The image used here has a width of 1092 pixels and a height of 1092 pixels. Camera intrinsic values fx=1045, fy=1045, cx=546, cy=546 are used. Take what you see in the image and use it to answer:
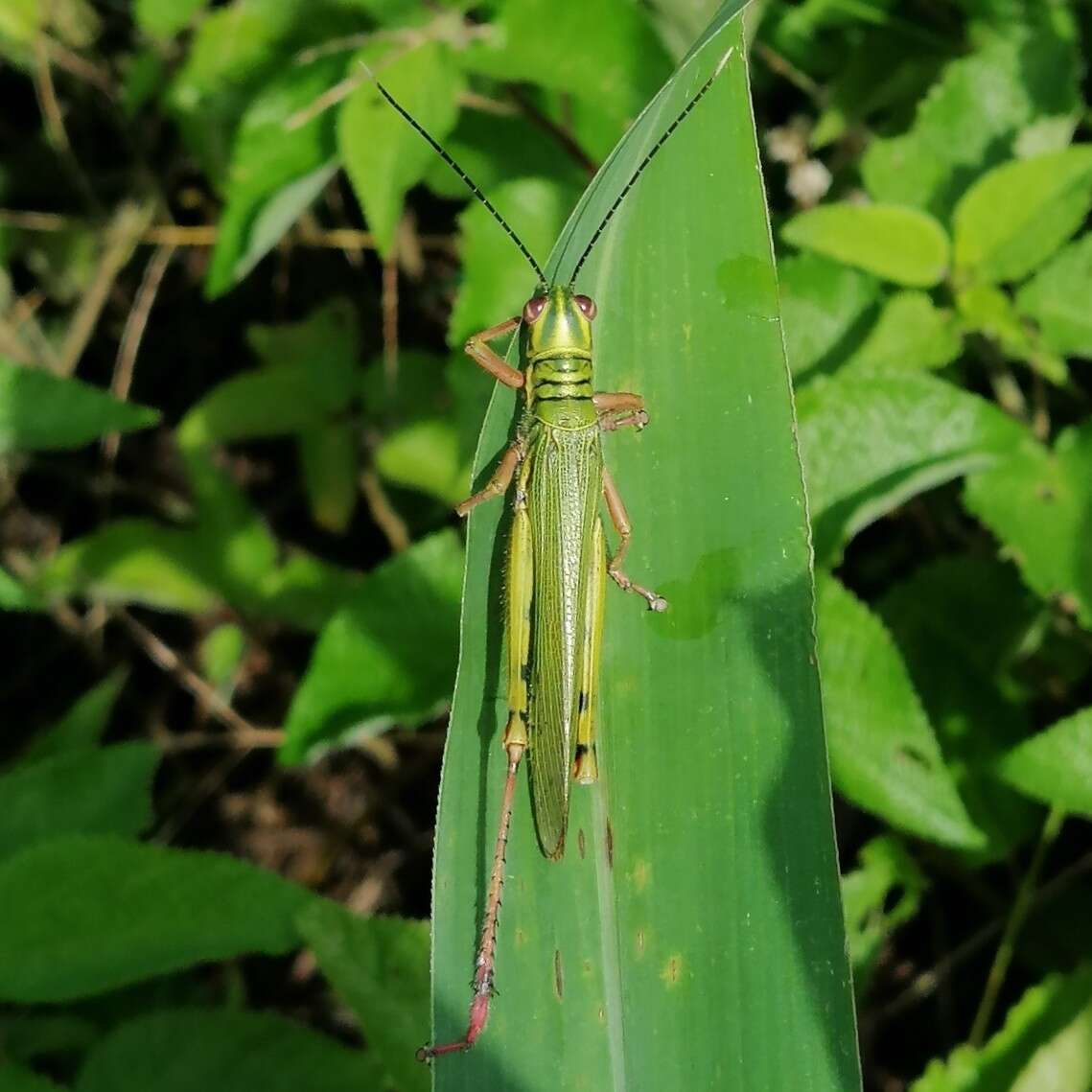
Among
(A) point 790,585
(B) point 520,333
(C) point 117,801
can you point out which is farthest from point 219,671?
(A) point 790,585

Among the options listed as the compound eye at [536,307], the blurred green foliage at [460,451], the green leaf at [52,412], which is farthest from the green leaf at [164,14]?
the compound eye at [536,307]

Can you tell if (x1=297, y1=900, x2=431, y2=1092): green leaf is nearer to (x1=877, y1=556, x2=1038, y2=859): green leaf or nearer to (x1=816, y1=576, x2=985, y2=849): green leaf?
(x1=816, y1=576, x2=985, y2=849): green leaf

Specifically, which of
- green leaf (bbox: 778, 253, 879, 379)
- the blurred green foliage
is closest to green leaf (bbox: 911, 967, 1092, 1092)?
the blurred green foliage

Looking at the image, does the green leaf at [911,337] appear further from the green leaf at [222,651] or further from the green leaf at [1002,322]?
the green leaf at [222,651]

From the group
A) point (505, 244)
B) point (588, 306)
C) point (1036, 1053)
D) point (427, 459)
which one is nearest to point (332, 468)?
point (427, 459)

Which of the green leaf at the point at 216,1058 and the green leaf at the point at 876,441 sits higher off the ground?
the green leaf at the point at 876,441

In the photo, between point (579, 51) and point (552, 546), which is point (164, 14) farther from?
point (552, 546)

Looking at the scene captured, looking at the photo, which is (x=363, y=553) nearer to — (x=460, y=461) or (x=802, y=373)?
(x=460, y=461)
